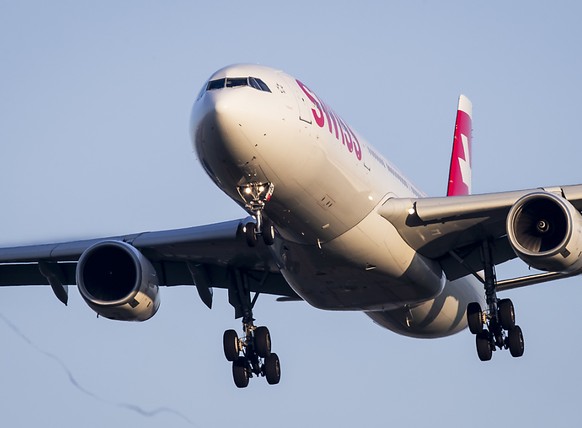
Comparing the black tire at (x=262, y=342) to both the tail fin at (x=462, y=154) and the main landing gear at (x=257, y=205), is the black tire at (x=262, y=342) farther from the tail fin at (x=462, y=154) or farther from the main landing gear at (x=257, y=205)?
the tail fin at (x=462, y=154)

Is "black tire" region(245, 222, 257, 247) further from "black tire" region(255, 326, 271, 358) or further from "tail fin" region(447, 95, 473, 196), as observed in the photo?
"tail fin" region(447, 95, 473, 196)

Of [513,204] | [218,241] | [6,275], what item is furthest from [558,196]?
[6,275]

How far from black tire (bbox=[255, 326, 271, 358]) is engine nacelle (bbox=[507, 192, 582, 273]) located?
7527 mm

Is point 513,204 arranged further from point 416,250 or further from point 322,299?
point 322,299

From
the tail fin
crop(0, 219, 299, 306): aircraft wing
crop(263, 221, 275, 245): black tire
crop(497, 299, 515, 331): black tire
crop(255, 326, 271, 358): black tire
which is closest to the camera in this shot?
crop(263, 221, 275, 245): black tire

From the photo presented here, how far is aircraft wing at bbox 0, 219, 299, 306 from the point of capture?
3247cm

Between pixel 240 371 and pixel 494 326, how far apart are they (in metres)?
6.26

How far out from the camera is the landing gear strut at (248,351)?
112 ft

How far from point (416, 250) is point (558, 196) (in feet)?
11.8

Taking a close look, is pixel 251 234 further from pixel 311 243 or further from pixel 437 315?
pixel 437 315

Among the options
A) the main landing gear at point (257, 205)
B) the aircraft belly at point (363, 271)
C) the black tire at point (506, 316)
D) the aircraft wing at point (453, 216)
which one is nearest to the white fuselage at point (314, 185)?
the aircraft belly at point (363, 271)

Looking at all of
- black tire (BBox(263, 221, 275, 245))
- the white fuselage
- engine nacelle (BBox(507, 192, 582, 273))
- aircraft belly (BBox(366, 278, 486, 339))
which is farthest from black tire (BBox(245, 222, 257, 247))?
aircraft belly (BBox(366, 278, 486, 339))

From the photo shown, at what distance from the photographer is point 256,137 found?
86.9ft

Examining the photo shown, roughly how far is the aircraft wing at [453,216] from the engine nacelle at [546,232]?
22 centimetres
